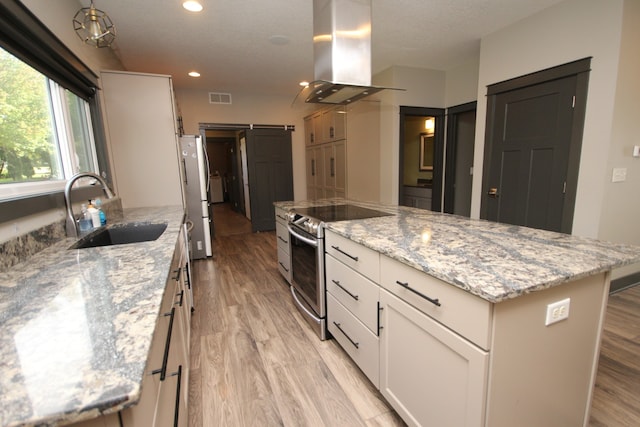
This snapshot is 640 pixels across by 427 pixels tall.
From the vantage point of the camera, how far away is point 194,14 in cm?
260

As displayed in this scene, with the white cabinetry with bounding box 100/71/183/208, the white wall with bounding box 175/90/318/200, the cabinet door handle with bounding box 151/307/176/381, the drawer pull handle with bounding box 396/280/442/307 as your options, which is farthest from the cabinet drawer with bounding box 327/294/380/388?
→ the white wall with bounding box 175/90/318/200

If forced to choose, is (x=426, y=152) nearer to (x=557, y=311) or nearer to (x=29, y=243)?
(x=557, y=311)

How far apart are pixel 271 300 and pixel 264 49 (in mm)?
2862

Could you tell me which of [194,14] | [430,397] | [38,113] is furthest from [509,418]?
[194,14]

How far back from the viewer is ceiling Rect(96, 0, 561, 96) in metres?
2.56

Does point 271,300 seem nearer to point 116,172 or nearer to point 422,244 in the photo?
point 422,244

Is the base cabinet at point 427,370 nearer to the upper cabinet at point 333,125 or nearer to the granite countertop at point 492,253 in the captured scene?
the granite countertop at point 492,253

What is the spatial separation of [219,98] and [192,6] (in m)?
2.94

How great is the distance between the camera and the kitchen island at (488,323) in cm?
96

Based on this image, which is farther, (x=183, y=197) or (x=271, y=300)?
(x=183, y=197)

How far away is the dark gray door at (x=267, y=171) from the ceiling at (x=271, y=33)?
55.8 inches

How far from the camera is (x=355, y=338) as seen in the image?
5.75 feet

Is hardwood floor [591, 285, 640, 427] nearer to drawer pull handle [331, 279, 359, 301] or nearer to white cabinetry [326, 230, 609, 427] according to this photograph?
white cabinetry [326, 230, 609, 427]

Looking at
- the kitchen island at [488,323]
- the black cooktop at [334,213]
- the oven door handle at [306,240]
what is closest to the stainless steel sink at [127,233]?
the oven door handle at [306,240]
